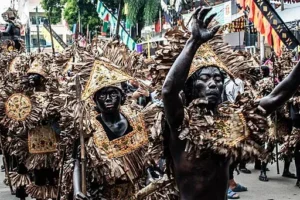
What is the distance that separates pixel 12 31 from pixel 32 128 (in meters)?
6.67

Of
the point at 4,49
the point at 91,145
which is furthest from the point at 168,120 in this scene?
the point at 4,49

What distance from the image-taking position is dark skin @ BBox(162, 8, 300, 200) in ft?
9.67

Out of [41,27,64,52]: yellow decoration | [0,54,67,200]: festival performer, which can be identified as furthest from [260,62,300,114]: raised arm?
[41,27,64,52]: yellow decoration

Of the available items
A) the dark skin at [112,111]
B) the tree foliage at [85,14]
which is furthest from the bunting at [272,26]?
the tree foliage at [85,14]

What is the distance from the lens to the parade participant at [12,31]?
1282cm

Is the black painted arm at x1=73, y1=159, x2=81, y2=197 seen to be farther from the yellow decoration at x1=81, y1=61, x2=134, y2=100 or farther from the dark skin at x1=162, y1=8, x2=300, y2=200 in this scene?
the dark skin at x1=162, y1=8, x2=300, y2=200

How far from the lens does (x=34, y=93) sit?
24.0 feet

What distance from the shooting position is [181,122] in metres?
3.13

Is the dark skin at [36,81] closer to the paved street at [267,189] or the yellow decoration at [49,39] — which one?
the paved street at [267,189]

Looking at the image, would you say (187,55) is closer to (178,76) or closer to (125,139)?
(178,76)

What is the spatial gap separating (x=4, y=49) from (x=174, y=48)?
9.42 m

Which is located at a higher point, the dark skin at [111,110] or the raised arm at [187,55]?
the raised arm at [187,55]

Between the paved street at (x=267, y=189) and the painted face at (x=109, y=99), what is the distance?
3.70 meters

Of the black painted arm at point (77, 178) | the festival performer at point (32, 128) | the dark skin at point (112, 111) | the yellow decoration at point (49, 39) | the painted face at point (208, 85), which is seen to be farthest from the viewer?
the yellow decoration at point (49, 39)
